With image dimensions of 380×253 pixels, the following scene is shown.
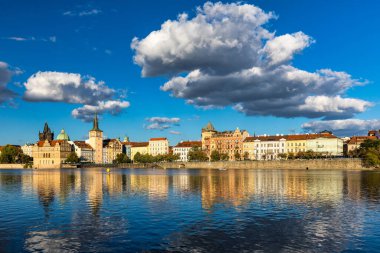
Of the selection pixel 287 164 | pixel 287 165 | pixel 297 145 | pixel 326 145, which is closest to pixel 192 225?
pixel 287 165

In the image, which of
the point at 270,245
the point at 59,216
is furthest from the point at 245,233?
the point at 59,216

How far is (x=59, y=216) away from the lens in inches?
1161

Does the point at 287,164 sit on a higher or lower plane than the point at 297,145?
lower

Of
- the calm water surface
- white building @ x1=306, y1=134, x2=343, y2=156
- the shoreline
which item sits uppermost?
white building @ x1=306, y1=134, x2=343, y2=156

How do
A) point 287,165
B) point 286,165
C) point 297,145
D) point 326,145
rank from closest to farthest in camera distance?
1. point 287,165
2. point 286,165
3. point 326,145
4. point 297,145

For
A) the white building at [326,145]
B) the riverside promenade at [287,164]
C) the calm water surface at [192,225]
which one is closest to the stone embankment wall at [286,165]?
the riverside promenade at [287,164]

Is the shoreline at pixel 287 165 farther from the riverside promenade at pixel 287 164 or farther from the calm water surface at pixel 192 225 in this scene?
Result: the calm water surface at pixel 192 225

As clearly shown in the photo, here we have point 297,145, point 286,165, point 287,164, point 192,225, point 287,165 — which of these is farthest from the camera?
point 297,145

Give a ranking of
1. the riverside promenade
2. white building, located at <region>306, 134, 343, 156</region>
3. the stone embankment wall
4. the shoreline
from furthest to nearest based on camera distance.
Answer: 1. white building, located at <region>306, 134, 343, 156</region>
2. the stone embankment wall
3. the riverside promenade
4. the shoreline

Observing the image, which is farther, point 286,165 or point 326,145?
point 326,145

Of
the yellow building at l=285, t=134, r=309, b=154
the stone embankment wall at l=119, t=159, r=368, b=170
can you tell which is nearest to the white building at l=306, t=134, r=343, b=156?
the yellow building at l=285, t=134, r=309, b=154

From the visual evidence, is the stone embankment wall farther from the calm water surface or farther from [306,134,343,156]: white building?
the calm water surface

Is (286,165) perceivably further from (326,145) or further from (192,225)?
(192,225)

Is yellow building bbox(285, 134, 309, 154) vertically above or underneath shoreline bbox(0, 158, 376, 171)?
above
